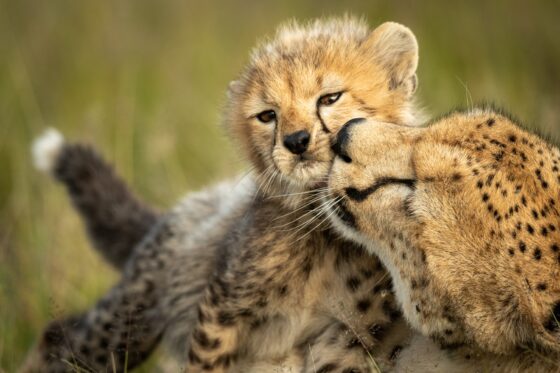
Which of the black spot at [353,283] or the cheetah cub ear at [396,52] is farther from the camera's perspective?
the cheetah cub ear at [396,52]

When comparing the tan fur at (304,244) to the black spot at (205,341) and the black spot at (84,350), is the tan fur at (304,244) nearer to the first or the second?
the black spot at (205,341)

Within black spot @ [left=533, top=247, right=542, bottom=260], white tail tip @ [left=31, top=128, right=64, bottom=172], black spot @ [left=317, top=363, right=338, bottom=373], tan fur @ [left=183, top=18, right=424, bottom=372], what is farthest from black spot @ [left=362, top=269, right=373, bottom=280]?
white tail tip @ [left=31, top=128, right=64, bottom=172]

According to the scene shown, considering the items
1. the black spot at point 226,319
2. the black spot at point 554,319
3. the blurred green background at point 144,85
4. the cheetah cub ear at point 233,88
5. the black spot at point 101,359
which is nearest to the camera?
the black spot at point 554,319

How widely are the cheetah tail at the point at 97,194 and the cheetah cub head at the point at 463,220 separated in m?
1.74

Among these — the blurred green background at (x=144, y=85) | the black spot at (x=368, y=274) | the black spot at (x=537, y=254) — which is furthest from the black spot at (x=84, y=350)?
the black spot at (x=537, y=254)

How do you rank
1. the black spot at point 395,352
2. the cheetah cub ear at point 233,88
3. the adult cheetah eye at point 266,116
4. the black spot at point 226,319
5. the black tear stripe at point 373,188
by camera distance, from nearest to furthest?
the black tear stripe at point 373,188 → the black spot at point 395,352 → the black spot at point 226,319 → the adult cheetah eye at point 266,116 → the cheetah cub ear at point 233,88

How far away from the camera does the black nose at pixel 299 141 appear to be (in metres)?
2.47

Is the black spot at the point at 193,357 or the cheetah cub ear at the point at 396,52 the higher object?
the cheetah cub ear at the point at 396,52

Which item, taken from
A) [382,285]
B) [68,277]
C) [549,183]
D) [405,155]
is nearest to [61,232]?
[68,277]

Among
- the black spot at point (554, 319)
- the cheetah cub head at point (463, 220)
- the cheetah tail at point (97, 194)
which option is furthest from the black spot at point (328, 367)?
the cheetah tail at point (97, 194)

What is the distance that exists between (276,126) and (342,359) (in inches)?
28.4

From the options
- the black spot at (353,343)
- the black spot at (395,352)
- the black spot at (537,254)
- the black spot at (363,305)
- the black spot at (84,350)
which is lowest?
the black spot at (395,352)

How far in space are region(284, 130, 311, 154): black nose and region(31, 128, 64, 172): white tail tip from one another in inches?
64.9

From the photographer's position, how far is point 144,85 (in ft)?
19.7
